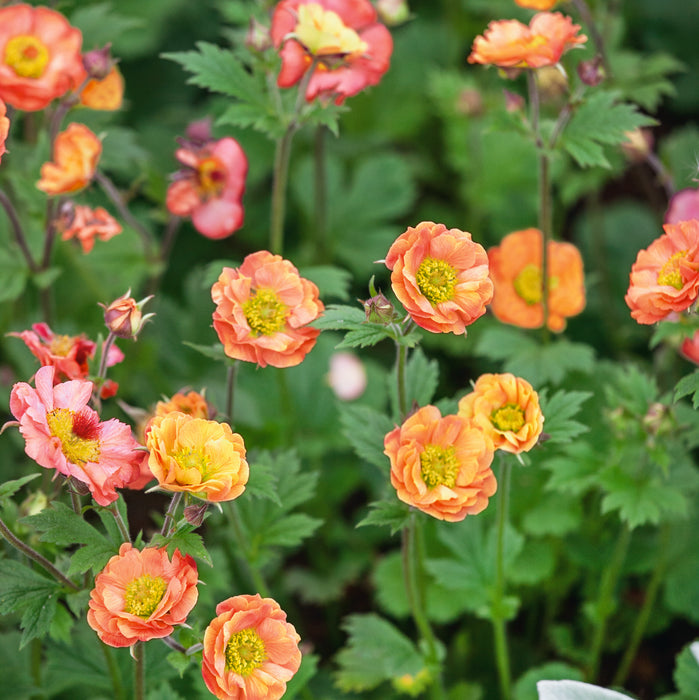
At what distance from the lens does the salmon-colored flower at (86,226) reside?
5.35 feet

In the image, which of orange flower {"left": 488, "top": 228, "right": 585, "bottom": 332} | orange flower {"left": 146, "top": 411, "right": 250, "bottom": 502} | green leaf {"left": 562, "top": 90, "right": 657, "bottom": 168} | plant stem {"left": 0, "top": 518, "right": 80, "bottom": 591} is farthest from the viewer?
orange flower {"left": 488, "top": 228, "right": 585, "bottom": 332}

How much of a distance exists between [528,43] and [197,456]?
35.6 inches

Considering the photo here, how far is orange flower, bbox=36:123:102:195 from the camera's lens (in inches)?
64.7

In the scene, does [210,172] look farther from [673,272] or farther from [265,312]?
[673,272]

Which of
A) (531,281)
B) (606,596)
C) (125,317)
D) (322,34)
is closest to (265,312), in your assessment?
(125,317)

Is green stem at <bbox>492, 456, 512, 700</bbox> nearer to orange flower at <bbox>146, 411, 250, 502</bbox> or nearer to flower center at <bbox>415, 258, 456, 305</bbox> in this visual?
flower center at <bbox>415, 258, 456, 305</bbox>

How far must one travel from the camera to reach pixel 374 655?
1.70m

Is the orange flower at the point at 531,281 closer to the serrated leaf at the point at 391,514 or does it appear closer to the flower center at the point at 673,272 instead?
the flower center at the point at 673,272

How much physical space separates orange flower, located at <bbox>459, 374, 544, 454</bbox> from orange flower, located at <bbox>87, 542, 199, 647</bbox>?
0.44 metres

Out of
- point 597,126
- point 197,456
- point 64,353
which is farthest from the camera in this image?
point 597,126

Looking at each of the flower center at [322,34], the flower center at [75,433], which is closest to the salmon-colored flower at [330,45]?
the flower center at [322,34]

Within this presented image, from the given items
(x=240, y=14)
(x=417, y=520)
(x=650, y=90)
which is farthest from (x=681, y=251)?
(x=240, y=14)

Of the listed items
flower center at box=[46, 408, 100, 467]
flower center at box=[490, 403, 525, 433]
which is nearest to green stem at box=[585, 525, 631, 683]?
flower center at box=[490, 403, 525, 433]

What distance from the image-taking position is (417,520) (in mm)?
1370
